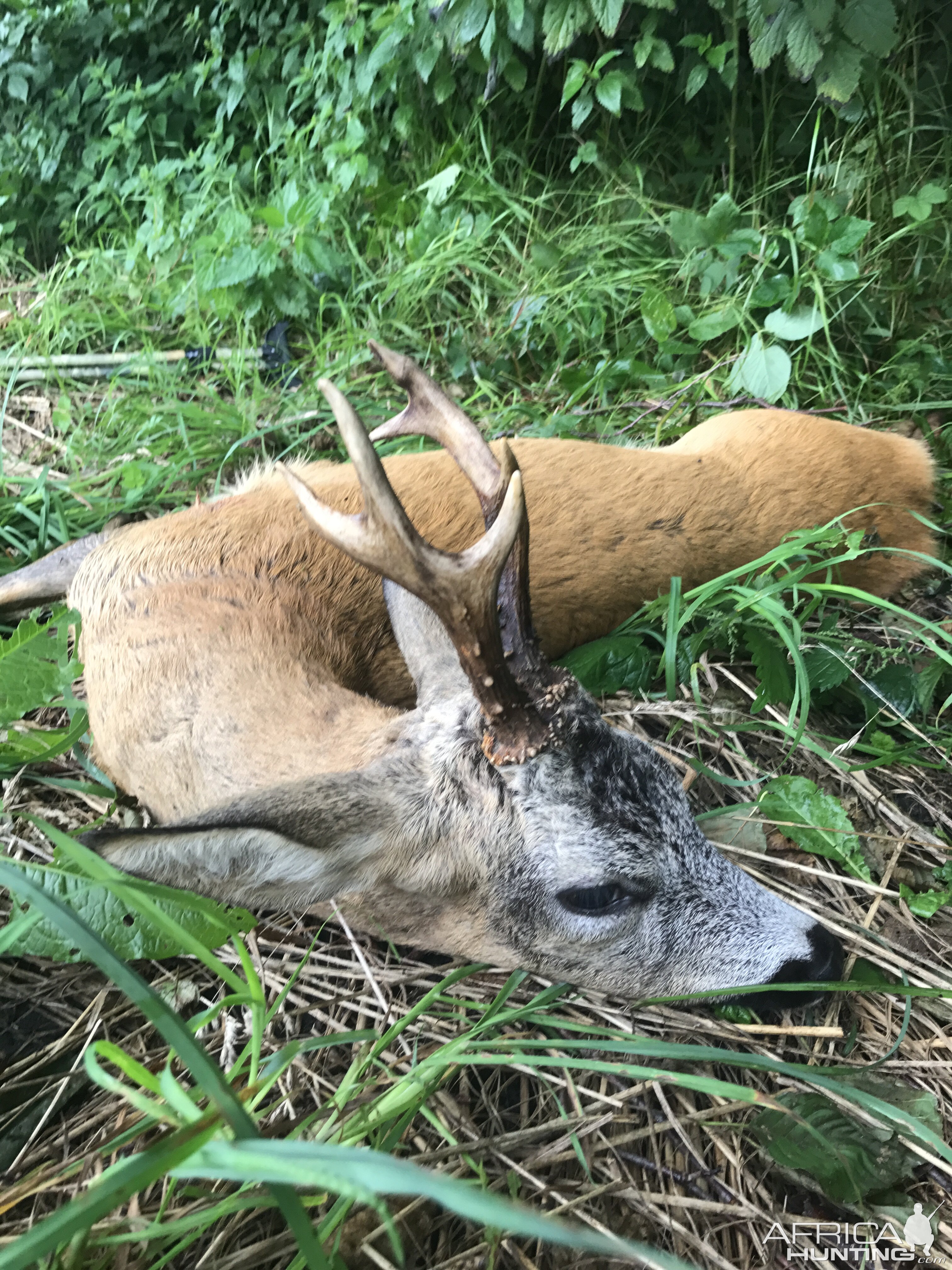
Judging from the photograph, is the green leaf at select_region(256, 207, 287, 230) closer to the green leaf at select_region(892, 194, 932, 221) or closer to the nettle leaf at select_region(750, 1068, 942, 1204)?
the green leaf at select_region(892, 194, 932, 221)

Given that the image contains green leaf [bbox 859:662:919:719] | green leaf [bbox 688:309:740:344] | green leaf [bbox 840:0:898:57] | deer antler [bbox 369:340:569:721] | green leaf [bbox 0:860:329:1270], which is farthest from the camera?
green leaf [bbox 688:309:740:344]

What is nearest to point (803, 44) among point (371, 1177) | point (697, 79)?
point (697, 79)

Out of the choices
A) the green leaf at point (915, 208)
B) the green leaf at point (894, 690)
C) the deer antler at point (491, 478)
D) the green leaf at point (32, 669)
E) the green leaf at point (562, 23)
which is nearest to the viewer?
the deer antler at point (491, 478)

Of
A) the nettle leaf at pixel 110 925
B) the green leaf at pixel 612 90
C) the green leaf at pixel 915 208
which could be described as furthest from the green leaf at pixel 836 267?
the nettle leaf at pixel 110 925

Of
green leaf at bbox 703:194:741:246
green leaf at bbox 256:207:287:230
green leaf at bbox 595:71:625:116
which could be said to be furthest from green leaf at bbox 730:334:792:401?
green leaf at bbox 256:207:287:230

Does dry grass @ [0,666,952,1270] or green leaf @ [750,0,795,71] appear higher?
green leaf @ [750,0,795,71]

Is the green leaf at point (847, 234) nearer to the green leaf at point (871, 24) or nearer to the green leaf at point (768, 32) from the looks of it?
the green leaf at point (871, 24)

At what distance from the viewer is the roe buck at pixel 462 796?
167 centimetres

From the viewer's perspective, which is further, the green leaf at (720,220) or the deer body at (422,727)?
the green leaf at (720,220)

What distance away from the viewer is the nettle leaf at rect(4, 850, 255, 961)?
166cm

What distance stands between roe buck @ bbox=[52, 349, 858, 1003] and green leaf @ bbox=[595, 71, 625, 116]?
253 centimetres

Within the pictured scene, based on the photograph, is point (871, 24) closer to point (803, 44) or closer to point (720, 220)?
point (803, 44)

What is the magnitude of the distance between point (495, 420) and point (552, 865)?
2412 millimetres

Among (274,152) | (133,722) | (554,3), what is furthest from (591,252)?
(133,722)
